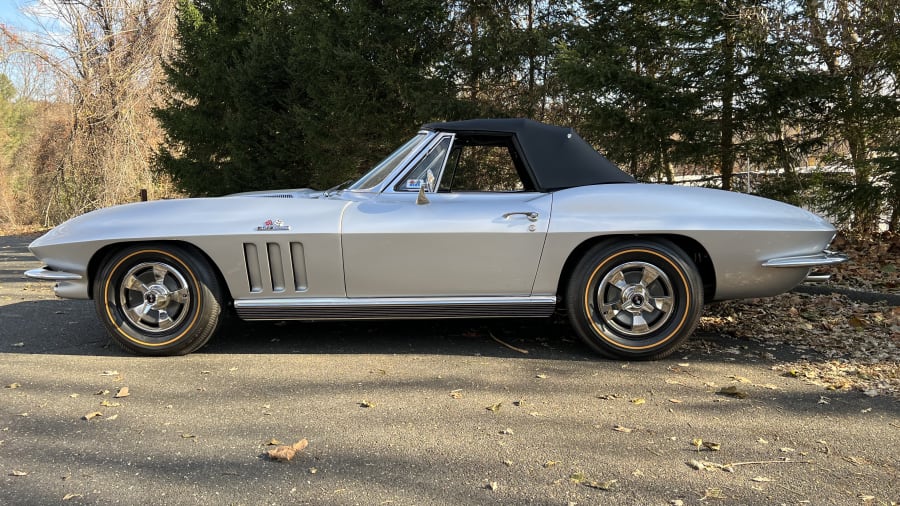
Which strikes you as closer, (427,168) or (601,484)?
(601,484)

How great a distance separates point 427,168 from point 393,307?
0.94 metres

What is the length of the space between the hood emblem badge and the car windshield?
58 cm

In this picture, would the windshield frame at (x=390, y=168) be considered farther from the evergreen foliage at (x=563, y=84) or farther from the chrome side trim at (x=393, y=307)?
the evergreen foliage at (x=563, y=84)

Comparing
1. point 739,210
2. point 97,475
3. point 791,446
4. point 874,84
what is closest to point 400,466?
point 97,475

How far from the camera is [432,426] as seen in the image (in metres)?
2.95

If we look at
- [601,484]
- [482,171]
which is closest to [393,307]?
[482,171]

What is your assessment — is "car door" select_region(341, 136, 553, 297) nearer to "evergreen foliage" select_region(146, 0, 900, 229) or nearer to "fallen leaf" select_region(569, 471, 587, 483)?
"fallen leaf" select_region(569, 471, 587, 483)

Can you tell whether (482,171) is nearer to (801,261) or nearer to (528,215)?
(528,215)

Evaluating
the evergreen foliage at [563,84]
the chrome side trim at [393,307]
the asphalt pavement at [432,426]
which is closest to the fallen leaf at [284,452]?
the asphalt pavement at [432,426]

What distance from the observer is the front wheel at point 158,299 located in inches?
156

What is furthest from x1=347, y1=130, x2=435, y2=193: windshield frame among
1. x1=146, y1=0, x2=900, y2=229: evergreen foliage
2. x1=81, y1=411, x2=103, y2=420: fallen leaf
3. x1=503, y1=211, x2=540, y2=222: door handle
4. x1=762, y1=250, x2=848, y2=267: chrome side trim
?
x1=146, y1=0, x2=900, y2=229: evergreen foliage

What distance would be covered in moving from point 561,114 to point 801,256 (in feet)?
21.3

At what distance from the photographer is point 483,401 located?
3.27 metres

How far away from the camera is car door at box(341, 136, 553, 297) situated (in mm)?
3887
